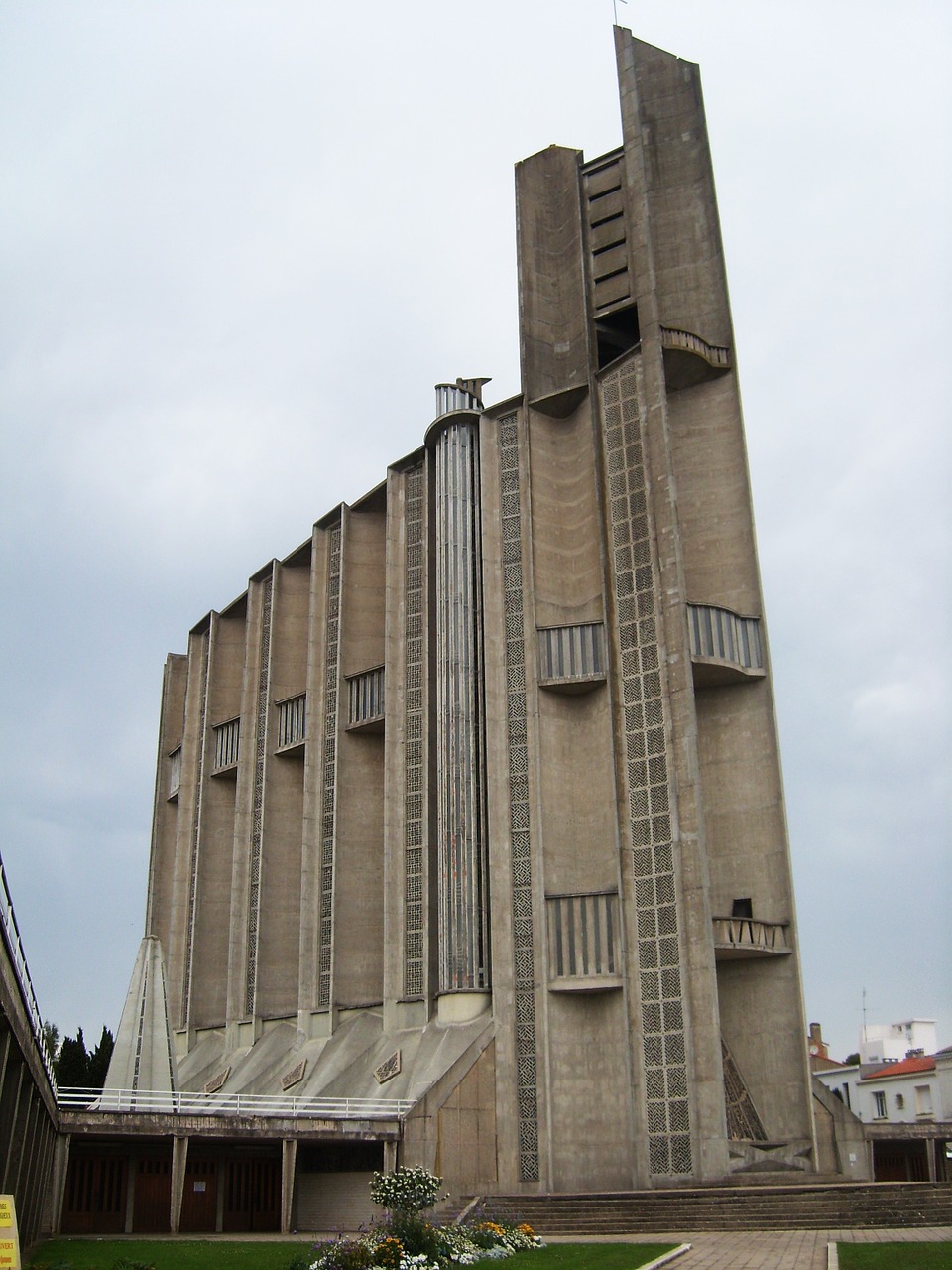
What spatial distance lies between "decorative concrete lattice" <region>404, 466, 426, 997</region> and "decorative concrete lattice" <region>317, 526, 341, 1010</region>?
316 centimetres

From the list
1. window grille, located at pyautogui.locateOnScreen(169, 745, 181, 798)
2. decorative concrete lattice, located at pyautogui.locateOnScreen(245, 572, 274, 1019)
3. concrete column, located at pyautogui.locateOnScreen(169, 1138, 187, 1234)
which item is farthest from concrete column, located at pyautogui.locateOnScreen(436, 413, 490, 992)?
window grille, located at pyautogui.locateOnScreen(169, 745, 181, 798)

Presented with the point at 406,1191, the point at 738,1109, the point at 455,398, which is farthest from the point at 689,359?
the point at 406,1191

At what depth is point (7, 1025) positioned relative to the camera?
13156mm

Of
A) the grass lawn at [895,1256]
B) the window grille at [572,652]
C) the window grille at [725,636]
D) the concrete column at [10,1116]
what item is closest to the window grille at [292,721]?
the window grille at [572,652]

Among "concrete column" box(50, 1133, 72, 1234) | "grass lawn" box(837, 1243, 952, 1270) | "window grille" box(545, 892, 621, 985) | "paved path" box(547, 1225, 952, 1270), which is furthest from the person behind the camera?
"window grille" box(545, 892, 621, 985)

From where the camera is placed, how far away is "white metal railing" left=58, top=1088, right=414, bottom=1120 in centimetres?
2609

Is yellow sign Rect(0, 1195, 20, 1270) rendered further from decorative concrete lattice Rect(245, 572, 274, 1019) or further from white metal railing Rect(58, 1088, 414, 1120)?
decorative concrete lattice Rect(245, 572, 274, 1019)

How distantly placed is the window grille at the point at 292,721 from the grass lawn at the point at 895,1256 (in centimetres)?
2532

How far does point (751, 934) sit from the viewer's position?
28094mm

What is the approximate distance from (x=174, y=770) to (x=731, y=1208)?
3119 centimetres

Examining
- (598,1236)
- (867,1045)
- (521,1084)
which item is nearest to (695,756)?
(521,1084)

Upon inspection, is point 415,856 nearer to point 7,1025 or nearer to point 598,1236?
point 598,1236

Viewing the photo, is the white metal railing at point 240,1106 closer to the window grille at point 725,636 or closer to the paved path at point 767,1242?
the paved path at point 767,1242

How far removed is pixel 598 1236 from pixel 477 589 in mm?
16776
